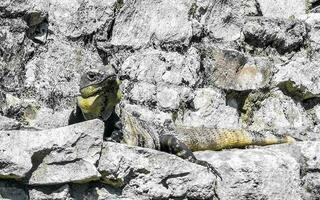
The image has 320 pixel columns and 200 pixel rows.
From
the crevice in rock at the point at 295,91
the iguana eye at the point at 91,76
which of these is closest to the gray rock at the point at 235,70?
the crevice in rock at the point at 295,91

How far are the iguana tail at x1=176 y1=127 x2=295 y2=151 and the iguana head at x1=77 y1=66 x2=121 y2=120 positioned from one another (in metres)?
0.61

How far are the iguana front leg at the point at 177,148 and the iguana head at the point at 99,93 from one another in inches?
15.8

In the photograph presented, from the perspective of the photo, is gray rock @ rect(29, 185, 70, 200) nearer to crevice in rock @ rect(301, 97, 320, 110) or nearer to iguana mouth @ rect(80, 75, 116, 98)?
iguana mouth @ rect(80, 75, 116, 98)

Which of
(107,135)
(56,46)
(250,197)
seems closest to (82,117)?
(107,135)

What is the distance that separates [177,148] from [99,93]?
57 cm

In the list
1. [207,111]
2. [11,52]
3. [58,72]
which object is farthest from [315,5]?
[11,52]

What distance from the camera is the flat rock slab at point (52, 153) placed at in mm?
3199

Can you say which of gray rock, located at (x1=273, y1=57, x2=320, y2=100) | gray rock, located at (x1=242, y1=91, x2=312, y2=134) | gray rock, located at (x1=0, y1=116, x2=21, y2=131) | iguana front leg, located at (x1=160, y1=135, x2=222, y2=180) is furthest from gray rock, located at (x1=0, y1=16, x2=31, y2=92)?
gray rock, located at (x1=273, y1=57, x2=320, y2=100)

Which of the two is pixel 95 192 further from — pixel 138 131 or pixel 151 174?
pixel 138 131

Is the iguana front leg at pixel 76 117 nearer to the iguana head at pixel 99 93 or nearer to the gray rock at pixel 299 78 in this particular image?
the iguana head at pixel 99 93

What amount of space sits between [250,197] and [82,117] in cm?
109

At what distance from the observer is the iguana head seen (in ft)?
12.8

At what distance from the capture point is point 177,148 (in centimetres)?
422

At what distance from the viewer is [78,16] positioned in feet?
14.9
